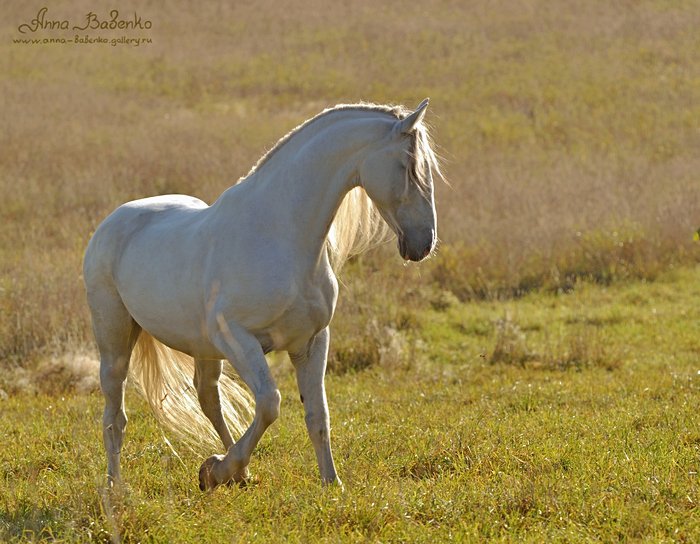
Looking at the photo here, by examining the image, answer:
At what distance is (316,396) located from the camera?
4.90 metres

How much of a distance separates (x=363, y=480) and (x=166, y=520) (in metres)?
1.15

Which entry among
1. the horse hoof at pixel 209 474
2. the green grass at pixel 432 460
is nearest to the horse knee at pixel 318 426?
the green grass at pixel 432 460

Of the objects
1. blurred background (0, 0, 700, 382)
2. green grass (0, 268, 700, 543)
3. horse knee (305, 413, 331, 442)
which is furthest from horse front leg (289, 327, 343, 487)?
blurred background (0, 0, 700, 382)

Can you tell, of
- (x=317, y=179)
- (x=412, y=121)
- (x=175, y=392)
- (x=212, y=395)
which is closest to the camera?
(x=412, y=121)

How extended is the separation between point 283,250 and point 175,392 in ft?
4.92

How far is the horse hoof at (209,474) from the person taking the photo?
4.55 m

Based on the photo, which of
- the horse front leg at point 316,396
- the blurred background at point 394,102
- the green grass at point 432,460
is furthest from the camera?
the blurred background at point 394,102

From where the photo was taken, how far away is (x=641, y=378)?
8008 mm

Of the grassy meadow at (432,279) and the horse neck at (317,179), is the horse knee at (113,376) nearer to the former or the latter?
the grassy meadow at (432,279)

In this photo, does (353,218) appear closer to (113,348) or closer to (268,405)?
(268,405)

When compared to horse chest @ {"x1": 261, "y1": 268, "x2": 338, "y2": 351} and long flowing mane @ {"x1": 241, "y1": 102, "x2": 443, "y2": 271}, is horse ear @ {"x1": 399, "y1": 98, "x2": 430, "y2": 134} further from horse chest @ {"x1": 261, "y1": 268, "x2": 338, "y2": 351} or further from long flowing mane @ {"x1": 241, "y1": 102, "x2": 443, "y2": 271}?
horse chest @ {"x1": 261, "y1": 268, "x2": 338, "y2": 351}

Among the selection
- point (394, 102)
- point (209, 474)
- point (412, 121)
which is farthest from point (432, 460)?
point (394, 102)

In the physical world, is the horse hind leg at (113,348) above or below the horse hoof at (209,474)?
above

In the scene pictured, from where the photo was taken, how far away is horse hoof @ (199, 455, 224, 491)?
4.55 m
